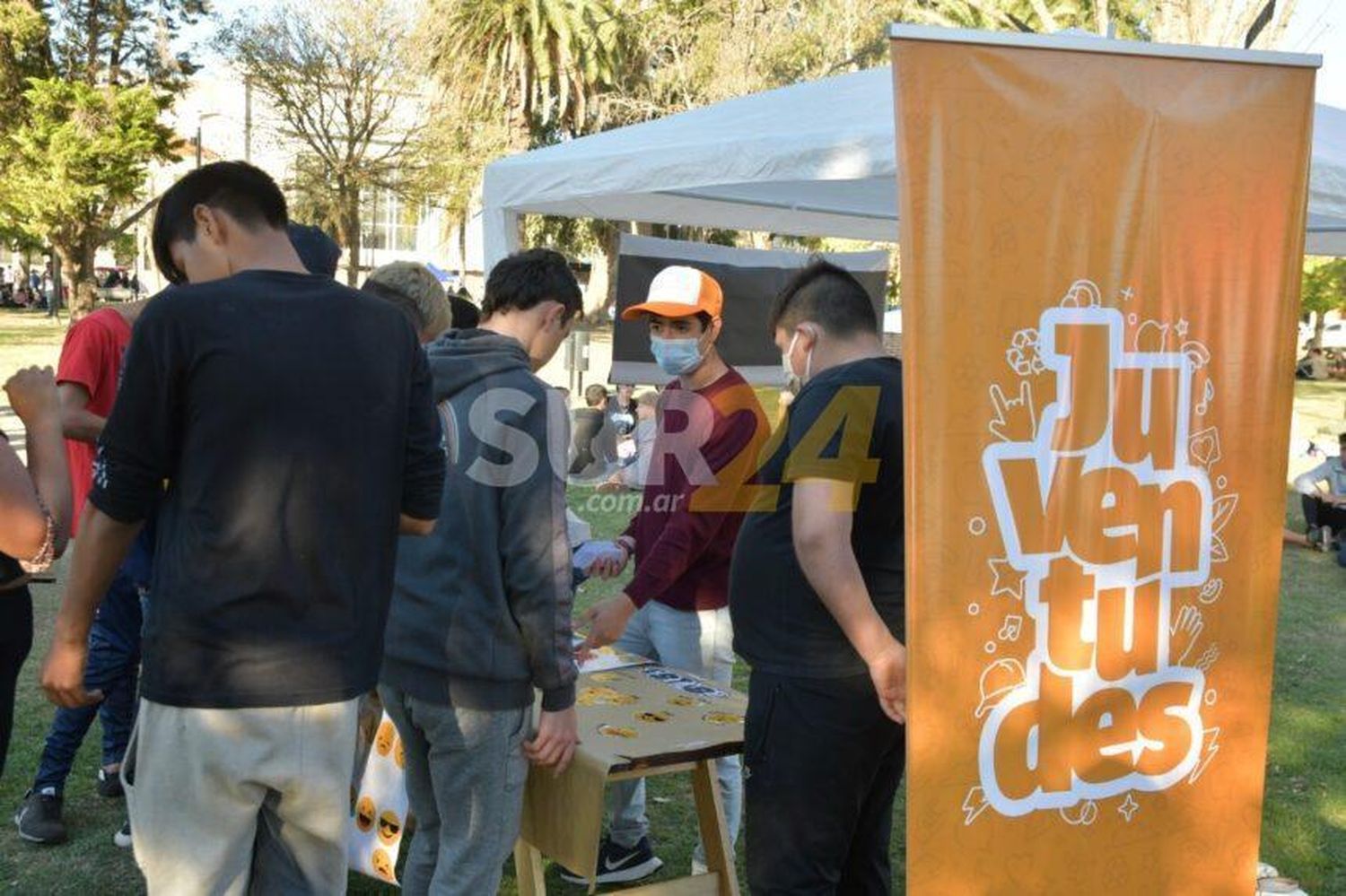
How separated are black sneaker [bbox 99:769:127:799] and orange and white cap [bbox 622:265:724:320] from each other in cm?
239

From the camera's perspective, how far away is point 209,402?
215 cm

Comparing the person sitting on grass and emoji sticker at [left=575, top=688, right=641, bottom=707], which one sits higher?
emoji sticker at [left=575, top=688, right=641, bottom=707]

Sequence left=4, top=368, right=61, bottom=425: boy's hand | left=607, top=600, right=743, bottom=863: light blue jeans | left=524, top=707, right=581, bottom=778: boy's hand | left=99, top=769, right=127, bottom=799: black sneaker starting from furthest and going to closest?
1. left=99, top=769, right=127, bottom=799: black sneaker
2. left=607, top=600, right=743, bottom=863: light blue jeans
3. left=524, top=707, right=581, bottom=778: boy's hand
4. left=4, top=368, right=61, bottom=425: boy's hand

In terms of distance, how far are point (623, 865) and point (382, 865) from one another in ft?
2.98

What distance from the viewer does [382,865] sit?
3.59m

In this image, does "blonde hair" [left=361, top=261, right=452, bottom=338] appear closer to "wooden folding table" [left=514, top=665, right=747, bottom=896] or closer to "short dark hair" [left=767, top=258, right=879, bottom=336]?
"wooden folding table" [left=514, top=665, right=747, bottom=896]

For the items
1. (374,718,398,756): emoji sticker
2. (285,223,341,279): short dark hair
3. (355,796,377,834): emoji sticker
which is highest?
(285,223,341,279): short dark hair

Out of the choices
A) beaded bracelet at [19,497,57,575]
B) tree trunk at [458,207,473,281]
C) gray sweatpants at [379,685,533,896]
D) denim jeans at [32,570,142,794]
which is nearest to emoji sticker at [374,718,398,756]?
gray sweatpants at [379,685,533,896]

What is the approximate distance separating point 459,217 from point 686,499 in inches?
1423

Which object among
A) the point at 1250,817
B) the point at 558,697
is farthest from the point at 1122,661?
the point at 558,697

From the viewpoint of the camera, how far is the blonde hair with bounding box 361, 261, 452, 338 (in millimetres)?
3891

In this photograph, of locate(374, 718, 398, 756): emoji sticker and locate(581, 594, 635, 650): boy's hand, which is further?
locate(581, 594, 635, 650): boy's hand

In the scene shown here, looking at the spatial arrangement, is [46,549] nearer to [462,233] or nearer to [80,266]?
[80,266]

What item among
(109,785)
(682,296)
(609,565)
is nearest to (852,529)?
(609,565)
